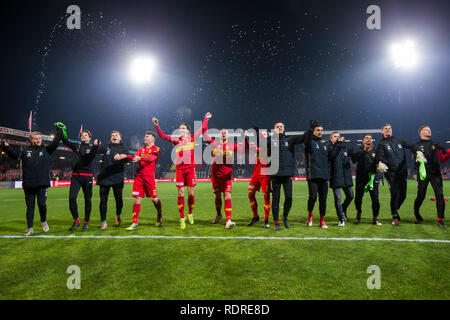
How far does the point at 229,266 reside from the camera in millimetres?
3482

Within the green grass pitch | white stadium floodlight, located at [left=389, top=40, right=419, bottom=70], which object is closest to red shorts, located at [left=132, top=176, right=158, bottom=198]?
the green grass pitch

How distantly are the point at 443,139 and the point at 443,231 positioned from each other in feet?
197

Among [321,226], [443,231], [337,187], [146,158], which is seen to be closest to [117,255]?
[146,158]

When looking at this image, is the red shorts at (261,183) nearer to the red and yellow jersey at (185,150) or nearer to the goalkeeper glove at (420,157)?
the red and yellow jersey at (185,150)

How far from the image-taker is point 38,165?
226 inches

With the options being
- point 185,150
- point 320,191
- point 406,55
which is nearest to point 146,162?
point 185,150

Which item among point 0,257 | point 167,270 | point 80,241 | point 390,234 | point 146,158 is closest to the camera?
point 167,270

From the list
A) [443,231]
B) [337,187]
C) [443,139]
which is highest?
[443,139]

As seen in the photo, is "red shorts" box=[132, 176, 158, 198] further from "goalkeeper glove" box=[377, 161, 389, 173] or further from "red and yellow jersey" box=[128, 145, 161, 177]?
"goalkeeper glove" box=[377, 161, 389, 173]

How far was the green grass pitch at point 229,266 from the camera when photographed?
8.93ft

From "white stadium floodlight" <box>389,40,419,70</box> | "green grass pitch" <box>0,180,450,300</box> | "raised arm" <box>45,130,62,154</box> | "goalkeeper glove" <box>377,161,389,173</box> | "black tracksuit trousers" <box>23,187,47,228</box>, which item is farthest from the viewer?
"white stadium floodlight" <box>389,40,419,70</box>

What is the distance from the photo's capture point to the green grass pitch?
8.93ft

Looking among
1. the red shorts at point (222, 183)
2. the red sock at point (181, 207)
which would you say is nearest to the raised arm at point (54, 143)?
the red sock at point (181, 207)
